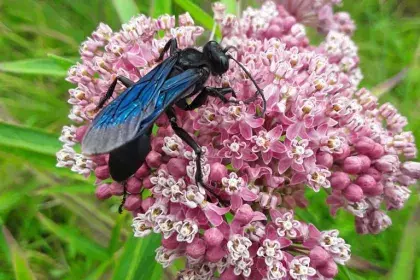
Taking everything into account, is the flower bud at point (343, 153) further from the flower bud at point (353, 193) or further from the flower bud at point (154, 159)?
the flower bud at point (154, 159)

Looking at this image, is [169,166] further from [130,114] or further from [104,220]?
[104,220]

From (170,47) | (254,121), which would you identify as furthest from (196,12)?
(254,121)

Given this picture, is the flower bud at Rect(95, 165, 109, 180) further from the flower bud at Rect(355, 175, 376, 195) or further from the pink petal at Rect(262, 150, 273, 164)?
the flower bud at Rect(355, 175, 376, 195)

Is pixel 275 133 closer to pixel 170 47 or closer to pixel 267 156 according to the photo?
pixel 267 156

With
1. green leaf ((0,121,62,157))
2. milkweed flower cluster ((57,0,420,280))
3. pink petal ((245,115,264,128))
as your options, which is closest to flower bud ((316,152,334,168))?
milkweed flower cluster ((57,0,420,280))

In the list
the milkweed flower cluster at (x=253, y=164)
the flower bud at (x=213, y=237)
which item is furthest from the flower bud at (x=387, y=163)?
the flower bud at (x=213, y=237)

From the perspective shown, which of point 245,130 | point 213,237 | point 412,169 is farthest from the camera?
point 412,169
